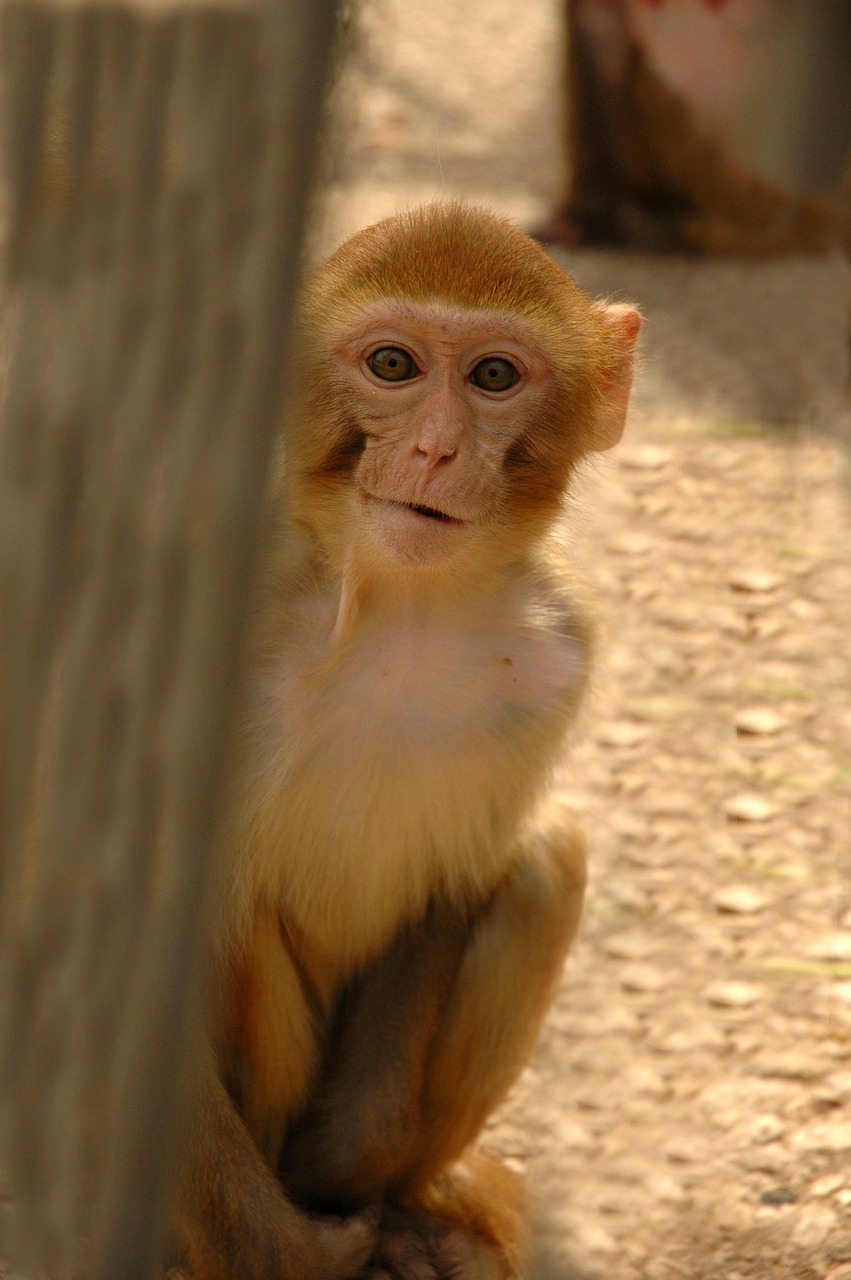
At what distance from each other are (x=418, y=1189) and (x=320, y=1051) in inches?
16.8

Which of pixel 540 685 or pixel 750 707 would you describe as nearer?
pixel 540 685

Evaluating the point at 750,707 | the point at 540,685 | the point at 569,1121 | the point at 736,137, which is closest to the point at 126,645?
the point at 540,685

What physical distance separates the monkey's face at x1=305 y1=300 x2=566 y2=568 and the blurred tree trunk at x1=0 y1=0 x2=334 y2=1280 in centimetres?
127

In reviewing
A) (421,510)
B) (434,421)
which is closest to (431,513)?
(421,510)

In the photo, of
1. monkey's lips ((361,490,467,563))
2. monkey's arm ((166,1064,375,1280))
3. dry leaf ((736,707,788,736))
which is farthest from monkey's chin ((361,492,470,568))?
dry leaf ((736,707,788,736))

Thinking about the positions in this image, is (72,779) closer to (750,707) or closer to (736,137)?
(750,707)

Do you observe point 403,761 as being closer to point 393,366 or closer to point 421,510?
point 421,510

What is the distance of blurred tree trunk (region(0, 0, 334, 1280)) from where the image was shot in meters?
1.26

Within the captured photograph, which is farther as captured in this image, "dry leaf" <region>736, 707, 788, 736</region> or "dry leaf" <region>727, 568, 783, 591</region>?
"dry leaf" <region>727, 568, 783, 591</region>

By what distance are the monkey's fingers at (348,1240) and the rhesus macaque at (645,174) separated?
19.7 ft

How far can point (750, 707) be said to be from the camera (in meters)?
5.48

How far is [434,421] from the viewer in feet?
8.98

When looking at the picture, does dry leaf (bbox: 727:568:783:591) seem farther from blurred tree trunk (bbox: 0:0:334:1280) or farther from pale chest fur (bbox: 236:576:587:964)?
blurred tree trunk (bbox: 0:0:334:1280)

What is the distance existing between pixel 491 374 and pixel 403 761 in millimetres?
763
